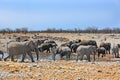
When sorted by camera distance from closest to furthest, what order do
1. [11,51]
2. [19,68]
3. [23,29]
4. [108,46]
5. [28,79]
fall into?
[28,79]
[19,68]
[11,51]
[108,46]
[23,29]

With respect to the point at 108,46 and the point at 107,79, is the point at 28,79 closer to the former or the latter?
the point at 107,79

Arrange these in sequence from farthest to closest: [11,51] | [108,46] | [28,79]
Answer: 1. [108,46]
2. [11,51]
3. [28,79]

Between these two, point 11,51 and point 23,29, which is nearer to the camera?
point 11,51

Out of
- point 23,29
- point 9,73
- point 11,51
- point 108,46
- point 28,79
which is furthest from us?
point 23,29

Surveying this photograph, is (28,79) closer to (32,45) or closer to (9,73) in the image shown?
(9,73)

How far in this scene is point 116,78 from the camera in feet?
48.1

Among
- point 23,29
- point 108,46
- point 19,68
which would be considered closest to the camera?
point 19,68

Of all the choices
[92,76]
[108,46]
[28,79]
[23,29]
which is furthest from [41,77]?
[23,29]

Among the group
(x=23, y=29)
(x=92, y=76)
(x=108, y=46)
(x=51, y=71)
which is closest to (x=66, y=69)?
(x=51, y=71)

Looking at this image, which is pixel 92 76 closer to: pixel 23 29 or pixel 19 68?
pixel 19 68

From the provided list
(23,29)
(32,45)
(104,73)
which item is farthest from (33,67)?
(23,29)

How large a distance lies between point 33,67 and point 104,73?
9.89 feet

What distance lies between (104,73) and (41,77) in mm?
2719

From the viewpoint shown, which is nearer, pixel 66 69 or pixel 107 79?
pixel 107 79
